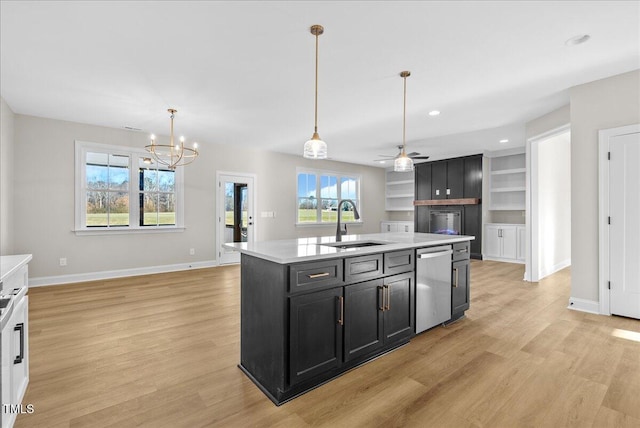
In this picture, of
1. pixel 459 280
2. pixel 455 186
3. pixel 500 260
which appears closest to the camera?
pixel 459 280

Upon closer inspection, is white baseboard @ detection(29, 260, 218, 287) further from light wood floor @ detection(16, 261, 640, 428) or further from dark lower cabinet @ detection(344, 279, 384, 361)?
dark lower cabinet @ detection(344, 279, 384, 361)

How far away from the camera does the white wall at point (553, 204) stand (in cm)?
529

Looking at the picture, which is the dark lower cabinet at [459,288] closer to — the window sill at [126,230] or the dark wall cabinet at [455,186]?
the dark wall cabinet at [455,186]

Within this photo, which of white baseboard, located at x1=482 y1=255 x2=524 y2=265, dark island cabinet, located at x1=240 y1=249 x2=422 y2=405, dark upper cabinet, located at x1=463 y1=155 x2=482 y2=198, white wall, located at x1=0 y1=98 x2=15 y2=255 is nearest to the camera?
dark island cabinet, located at x1=240 y1=249 x2=422 y2=405

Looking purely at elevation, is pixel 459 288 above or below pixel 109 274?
above

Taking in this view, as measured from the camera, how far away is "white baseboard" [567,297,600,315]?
3.56 meters

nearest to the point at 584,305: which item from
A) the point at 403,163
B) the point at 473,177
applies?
the point at 403,163

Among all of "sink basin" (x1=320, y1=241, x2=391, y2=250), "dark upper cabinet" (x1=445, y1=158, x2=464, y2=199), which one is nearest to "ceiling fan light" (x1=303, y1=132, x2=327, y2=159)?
"sink basin" (x1=320, y1=241, x2=391, y2=250)

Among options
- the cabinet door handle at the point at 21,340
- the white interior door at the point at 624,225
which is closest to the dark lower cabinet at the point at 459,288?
the white interior door at the point at 624,225

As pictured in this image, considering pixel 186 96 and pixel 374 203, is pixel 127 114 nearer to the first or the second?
pixel 186 96

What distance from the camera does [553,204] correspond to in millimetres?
5676

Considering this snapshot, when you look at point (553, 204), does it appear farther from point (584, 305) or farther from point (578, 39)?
point (578, 39)

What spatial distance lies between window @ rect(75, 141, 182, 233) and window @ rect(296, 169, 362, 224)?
3112mm

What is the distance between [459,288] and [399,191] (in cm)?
707
